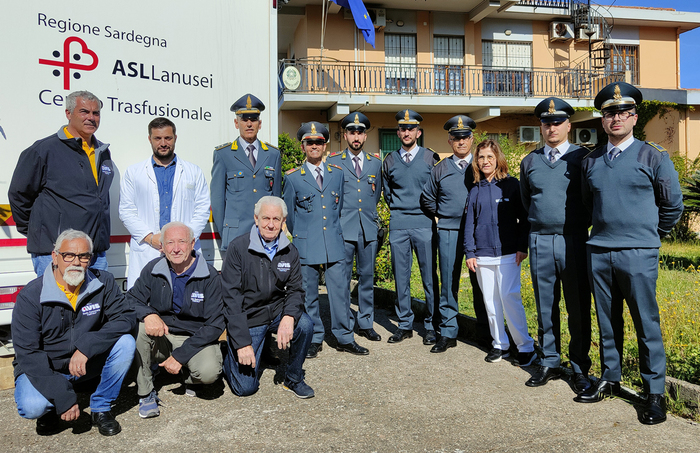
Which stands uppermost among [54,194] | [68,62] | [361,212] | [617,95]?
[68,62]

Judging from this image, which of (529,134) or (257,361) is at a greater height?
(529,134)

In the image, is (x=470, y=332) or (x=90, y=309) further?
(x=470, y=332)

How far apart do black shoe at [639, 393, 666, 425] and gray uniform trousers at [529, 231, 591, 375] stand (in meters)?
0.60

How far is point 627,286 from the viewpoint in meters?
3.66

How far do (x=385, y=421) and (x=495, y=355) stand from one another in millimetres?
1660

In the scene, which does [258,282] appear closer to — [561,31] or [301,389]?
[301,389]

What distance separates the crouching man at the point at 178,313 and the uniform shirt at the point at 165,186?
1.69 feet

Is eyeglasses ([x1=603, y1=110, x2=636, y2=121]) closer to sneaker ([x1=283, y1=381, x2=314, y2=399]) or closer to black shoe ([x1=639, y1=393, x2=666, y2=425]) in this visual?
black shoe ([x1=639, y1=393, x2=666, y2=425])

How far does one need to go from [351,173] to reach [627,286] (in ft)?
9.28

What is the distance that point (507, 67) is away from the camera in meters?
18.9

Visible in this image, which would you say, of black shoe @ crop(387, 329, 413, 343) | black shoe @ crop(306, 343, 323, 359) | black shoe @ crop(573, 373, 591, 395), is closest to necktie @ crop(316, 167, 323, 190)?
black shoe @ crop(306, 343, 323, 359)

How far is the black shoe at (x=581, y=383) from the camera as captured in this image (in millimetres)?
4039

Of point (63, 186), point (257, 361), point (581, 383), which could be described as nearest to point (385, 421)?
point (257, 361)

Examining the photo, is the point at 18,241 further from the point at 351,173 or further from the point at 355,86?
the point at 355,86
